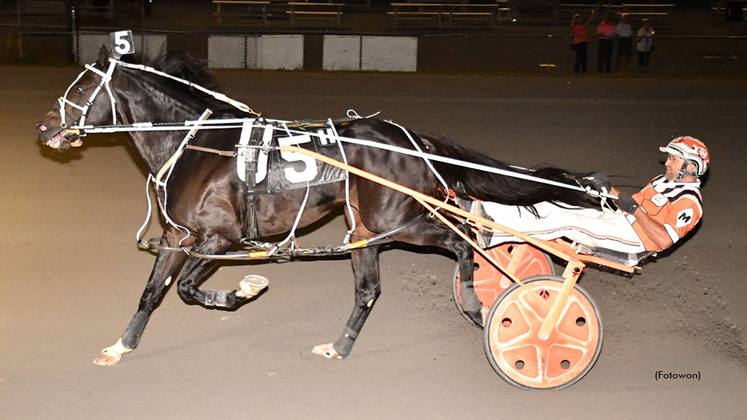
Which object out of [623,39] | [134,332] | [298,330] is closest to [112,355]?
[134,332]

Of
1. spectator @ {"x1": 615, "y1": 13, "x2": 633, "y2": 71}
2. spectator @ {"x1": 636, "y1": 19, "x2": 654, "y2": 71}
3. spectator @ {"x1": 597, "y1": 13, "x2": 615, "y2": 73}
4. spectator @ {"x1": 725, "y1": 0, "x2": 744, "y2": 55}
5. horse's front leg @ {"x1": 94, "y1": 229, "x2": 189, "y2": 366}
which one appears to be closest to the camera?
horse's front leg @ {"x1": 94, "y1": 229, "x2": 189, "y2": 366}

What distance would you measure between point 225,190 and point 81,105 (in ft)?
3.22

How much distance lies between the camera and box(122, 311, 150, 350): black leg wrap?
172 inches

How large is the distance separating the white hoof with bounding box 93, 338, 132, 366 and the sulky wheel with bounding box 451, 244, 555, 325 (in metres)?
2.11

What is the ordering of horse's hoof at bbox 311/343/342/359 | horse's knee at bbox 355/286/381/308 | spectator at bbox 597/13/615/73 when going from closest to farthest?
1. horse's hoof at bbox 311/343/342/359
2. horse's knee at bbox 355/286/381/308
3. spectator at bbox 597/13/615/73

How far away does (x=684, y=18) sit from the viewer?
24.8 meters

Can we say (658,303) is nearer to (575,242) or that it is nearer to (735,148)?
(575,242)

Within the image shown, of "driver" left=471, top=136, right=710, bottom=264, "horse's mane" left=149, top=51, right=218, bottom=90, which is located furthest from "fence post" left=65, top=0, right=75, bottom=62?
"driver" left=471, top=136, right=710, bottom=264

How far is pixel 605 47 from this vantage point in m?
15.4

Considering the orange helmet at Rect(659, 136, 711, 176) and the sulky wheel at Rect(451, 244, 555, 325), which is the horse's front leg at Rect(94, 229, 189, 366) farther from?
the orange helmet at Rect(659, 136, 711, 176)

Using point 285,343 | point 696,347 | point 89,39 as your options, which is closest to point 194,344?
Result: point 285,343

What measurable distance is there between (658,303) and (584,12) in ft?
70.1

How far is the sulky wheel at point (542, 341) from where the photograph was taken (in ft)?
13.3

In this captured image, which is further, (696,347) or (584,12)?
(584,12)
